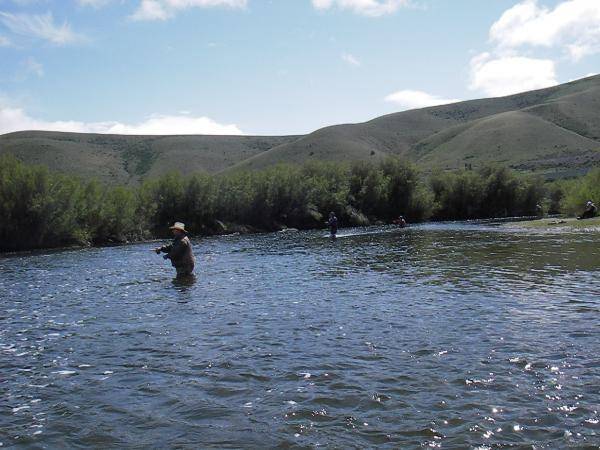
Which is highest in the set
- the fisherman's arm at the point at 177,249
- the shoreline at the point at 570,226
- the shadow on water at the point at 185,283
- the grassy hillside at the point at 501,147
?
the grassy hillside at the point at 501,147

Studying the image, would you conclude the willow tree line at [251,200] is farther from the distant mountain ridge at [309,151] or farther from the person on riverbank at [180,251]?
the distant mountain ridge at [309,151]

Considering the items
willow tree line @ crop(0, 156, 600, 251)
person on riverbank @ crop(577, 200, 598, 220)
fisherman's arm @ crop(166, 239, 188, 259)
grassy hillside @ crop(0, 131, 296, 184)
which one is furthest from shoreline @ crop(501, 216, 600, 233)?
grassy hillside @ crop(0, 131, 296, 184)

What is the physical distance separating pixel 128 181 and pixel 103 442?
15462cm

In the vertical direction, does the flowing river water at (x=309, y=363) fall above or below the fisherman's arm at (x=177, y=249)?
below

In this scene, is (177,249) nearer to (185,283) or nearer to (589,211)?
(185,283)

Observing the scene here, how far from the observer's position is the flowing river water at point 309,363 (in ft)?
29.2

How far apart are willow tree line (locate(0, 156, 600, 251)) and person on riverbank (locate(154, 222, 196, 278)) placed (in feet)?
96.0

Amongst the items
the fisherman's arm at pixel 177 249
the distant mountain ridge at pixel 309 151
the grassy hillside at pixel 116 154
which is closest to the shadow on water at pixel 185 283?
the fisherman's arm at pixel 177 249

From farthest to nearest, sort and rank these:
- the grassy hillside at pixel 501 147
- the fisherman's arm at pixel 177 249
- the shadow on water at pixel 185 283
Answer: the grassy hillside at pixel 501 147, the fisherman's arm at pixel 177 249, the shadow on water at pixel 185 283

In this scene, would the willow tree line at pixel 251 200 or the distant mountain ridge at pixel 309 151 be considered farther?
the distant mountain ridge at pixel 309 151

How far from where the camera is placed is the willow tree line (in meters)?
51.4

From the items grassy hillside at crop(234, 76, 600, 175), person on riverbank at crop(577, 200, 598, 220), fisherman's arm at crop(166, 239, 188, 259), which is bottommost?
person on riverbank at crop(577, 200, 598, 220)

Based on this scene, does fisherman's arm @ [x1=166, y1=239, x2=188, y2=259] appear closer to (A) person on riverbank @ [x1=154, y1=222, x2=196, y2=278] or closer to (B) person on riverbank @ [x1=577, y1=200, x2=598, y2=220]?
(A) person on riverbank @ [x1=154, y1=222, x2=196, y2=278]

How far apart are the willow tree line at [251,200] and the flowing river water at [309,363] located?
94.2 ft
